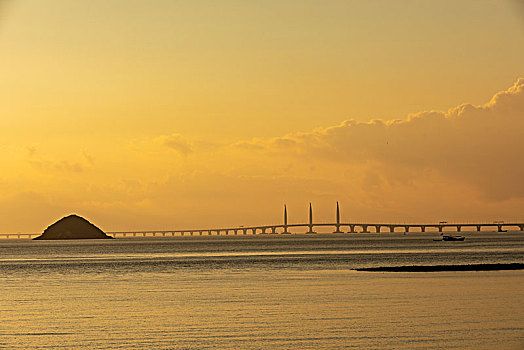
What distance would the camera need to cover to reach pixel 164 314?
2486 inches

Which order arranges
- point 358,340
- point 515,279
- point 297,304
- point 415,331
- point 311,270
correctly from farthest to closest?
point 311,270, point 515,279, point 297,304, point 415,331, point 358,340

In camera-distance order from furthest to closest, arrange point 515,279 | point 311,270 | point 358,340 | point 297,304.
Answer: point 311,270 < point 515,279 < point 297,304 < point 358,340

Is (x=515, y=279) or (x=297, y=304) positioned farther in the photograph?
(x=515, y=279)

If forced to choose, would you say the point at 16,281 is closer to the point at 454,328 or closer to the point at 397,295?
the point at 397,295

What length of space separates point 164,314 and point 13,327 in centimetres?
1142

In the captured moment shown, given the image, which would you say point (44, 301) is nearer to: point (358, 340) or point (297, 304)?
point (297, 304)

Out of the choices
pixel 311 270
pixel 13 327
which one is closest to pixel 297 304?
pixel 13 327

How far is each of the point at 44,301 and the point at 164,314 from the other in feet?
60.4

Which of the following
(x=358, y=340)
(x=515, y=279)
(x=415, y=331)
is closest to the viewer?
(x=358, y=340)

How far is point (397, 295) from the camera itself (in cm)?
7550

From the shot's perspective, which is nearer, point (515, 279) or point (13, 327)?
point (13, 327)

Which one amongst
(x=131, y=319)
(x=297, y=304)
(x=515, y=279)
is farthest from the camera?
(x=515, y=279)

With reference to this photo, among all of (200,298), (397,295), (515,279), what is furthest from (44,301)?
(515,279)

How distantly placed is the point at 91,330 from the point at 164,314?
9320mm
